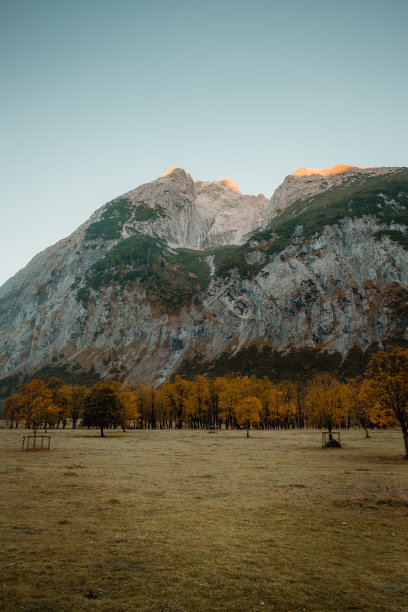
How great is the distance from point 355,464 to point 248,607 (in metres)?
30.8

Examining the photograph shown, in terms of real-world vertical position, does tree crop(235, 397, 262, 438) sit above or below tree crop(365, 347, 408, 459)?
below

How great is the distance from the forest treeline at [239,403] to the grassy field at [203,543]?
1598 centimetres

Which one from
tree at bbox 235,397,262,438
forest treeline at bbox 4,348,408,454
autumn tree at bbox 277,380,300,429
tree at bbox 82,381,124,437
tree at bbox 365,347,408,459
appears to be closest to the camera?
tree at bbox 365,347,408,459

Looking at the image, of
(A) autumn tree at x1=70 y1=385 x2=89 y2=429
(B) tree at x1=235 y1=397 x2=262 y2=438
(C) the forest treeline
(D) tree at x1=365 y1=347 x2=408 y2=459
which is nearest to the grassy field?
(D) tree at x1=365 y1=347 x2=408 y2=459

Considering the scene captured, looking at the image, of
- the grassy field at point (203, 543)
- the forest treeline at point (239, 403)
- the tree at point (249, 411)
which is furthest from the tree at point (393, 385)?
the tree at point (249, 411)

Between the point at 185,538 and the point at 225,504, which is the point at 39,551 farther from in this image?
the point at 225,504

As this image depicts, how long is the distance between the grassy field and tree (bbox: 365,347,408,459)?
45.9 ft

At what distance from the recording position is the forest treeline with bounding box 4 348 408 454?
4206 cm

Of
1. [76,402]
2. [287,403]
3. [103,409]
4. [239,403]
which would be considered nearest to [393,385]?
[239,403]

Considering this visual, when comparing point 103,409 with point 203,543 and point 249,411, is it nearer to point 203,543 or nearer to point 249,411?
point 249,411

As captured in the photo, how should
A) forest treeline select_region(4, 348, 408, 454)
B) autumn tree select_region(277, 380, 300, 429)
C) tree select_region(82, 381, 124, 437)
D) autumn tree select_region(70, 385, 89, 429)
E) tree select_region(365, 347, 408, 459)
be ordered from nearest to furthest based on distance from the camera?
1. tree select_region(365, 347, 408, 459)
2. forest treeline select_region(4, 348, 408, 454)
3. tree select_region(82, 381, 124, 437)
4. autumn tree select_region(277, 380, 300, 429)
5. autumn tree select_region(70, 385, 89, 429)

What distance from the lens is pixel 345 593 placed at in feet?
34.7

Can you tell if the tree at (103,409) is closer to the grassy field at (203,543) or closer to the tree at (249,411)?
the tree at (249,411)

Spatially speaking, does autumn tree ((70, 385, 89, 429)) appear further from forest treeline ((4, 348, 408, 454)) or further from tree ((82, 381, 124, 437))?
tree ((82, 381, 124, 437))
